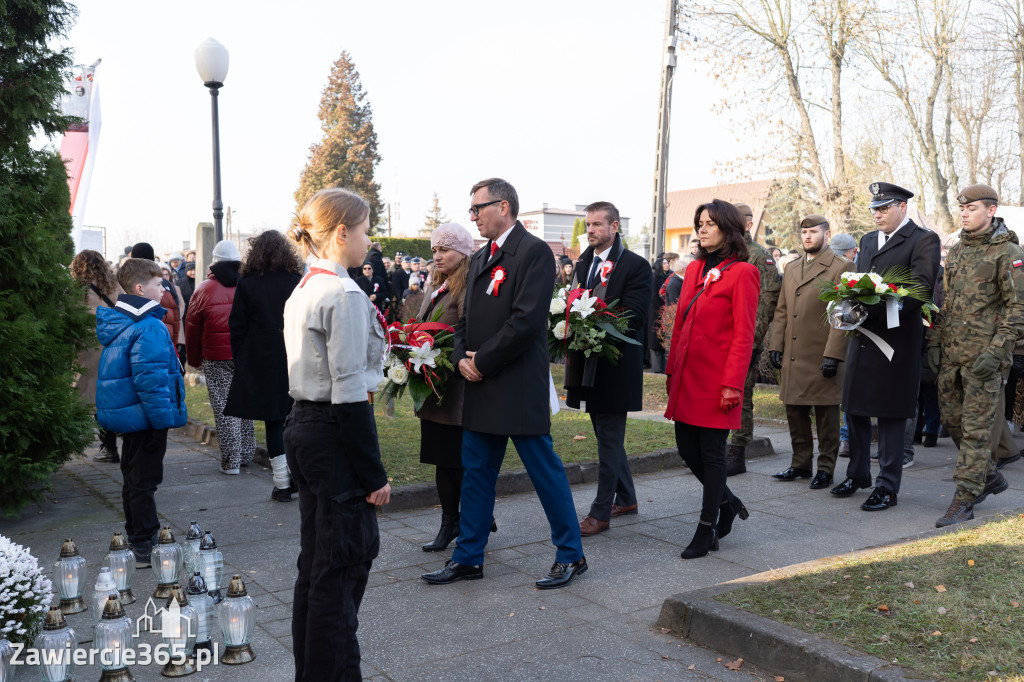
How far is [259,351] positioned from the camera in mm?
7090

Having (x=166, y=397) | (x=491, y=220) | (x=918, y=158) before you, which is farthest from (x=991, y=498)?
(x=918, y=158)

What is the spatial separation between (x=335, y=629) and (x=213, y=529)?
3.39 meters

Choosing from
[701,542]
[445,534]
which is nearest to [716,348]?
[701,542]

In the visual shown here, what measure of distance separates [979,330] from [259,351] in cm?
559

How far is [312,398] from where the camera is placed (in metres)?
3.25

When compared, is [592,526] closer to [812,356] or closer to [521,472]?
[521,472]

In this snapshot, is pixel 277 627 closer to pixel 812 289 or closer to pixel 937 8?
pixel 812 289

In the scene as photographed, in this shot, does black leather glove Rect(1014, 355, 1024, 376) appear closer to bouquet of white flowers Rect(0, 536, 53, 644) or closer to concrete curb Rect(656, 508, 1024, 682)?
concrete curb Rect(656, 508, 1024, 682)

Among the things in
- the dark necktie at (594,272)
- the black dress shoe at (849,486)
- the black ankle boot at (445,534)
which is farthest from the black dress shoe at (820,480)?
the black ankle boot at (445,534)

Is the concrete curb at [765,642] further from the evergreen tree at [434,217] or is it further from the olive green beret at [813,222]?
the evergreen tree at [434,217]

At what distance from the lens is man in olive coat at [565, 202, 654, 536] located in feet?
19.9

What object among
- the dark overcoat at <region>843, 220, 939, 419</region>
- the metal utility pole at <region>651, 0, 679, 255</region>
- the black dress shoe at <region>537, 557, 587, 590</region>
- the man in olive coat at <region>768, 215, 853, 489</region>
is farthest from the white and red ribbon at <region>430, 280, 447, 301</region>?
the metal utility pole at <region>651, 0, 679, 255</region>

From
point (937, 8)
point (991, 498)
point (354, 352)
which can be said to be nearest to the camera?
point (354, 352)

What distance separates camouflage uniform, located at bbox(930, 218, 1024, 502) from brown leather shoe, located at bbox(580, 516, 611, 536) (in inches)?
104
